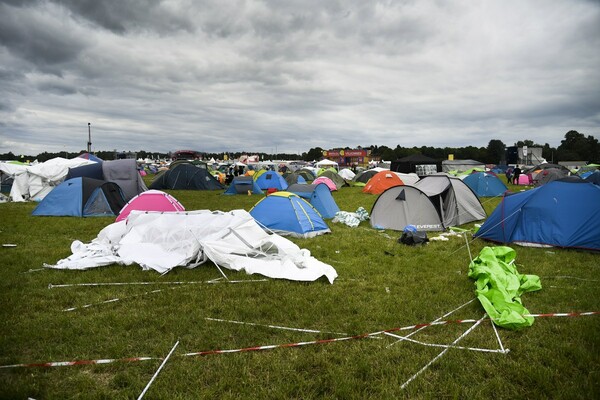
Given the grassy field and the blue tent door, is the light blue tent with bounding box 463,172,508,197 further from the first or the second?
the blue tent door

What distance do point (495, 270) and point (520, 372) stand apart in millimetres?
2577

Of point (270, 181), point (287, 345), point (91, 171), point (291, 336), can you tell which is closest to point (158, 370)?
point (287, 345)

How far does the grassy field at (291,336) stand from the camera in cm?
366

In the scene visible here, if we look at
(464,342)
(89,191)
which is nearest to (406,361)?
(464,342)

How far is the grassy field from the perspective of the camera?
3.66m

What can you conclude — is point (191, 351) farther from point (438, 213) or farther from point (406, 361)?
point (438, 213)

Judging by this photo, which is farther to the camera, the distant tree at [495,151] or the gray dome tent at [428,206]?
the distant tree at [495,151]

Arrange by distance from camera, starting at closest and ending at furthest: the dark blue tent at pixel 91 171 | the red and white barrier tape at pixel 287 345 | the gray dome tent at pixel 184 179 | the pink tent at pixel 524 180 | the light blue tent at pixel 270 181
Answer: the red and white barrier tape at pixel 287 345, the dark blue tent at pixel 91 171, the light blue tent at pixel 270 181, the gray dome tent at pixel 184 179, the pink tent at pixel 524 180

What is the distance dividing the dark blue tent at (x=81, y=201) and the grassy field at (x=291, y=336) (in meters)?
7.45

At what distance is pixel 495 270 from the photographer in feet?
20.3

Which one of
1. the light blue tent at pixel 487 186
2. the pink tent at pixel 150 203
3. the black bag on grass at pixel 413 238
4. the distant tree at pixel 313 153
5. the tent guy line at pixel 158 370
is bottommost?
the tent guy line at pixel 158 370

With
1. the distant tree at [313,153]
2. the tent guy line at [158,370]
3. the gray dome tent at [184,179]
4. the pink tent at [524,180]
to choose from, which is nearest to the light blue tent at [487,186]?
the pink tent at [524,180]

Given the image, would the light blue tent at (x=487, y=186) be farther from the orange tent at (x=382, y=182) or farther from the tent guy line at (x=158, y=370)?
the tent guy line at (x=158, y=370)

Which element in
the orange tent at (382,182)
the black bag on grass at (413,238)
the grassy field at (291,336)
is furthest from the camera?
the orange tent at (382,182)
